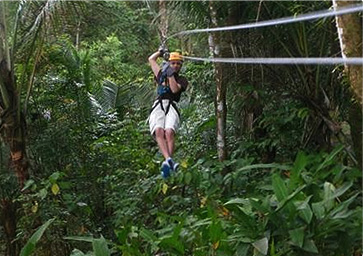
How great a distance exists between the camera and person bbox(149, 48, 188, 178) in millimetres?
4586

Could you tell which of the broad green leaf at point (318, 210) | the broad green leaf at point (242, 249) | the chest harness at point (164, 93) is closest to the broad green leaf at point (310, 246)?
the broad green leaf at point (318, 210)

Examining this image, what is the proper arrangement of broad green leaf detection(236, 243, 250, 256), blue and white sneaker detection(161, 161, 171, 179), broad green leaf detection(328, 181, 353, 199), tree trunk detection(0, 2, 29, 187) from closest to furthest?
1. broad green leaf detection(236, 243, 250, 256)
2. broad green leaf detection(328, 181, 353, 199)
3. blue and white sneaker detection(161, 161, 171, 179)
4. tree trunk detection(0, 2, 29, 187)

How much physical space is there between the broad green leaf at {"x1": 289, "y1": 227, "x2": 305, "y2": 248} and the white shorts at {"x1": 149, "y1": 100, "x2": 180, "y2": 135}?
2.01 meters

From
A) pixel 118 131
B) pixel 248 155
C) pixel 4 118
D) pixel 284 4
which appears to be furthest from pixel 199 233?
pixel 118 131

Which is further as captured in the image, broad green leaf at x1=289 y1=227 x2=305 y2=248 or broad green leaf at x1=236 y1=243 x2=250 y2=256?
broad green leaf at x1=236 y1=243 x2=250 y2=256

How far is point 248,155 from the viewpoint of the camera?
202 inches

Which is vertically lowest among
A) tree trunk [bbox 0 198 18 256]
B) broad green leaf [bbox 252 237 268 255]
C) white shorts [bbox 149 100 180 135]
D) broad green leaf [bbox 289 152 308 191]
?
tree trunk [bbox 0 198 18 256]

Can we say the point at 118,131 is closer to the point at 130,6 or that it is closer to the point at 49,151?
the point at 49,151

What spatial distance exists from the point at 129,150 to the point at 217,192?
8.38 feet

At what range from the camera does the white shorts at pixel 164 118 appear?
186 inches

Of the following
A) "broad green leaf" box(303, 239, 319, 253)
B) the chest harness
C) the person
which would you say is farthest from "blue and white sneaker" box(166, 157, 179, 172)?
"broad green leaf" box(303, 239, 319, 253)

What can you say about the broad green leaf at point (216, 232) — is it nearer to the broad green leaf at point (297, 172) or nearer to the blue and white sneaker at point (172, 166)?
the broad green leaf at point (297, 172)

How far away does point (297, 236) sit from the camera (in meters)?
2.87

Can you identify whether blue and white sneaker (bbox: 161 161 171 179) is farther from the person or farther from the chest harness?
the chest harness
